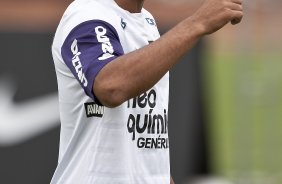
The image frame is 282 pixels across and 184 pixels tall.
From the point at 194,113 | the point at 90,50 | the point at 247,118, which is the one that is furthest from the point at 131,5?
the point at 247,118

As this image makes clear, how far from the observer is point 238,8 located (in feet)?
10.6

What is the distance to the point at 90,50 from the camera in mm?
3209

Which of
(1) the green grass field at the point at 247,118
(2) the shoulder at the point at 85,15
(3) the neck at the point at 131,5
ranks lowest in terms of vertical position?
(1) the green grass field at the point at 247,118

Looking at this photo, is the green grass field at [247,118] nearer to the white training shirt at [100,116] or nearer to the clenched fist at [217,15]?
the white training shirt at [100,116]

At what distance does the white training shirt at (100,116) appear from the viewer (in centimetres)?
330

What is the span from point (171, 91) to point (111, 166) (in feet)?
11.4

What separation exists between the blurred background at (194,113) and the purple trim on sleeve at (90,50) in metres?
3.22

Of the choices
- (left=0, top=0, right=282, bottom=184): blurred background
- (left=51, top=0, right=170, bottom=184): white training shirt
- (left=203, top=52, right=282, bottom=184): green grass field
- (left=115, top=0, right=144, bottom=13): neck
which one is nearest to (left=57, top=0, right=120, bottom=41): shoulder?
(left=51, top=0, right=170, bottom=184): white training shirt

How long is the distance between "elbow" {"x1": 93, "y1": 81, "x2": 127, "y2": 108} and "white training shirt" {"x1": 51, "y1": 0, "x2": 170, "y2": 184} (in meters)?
0.08

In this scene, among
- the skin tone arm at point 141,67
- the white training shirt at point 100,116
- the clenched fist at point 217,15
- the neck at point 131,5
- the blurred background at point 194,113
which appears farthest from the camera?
the blurred background at point 194,113

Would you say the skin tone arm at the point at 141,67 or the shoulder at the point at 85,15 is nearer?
the skin tone arm at the point at 141,67

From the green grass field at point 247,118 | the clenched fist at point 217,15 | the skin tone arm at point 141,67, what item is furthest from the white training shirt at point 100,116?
the green grass field at point 247,118

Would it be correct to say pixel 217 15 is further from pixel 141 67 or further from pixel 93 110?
pixel 93 110

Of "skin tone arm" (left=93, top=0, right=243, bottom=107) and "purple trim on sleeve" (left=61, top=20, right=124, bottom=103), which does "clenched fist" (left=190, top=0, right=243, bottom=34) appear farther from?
"purple trim on sleeve" (left=61, top=20, right=124, bottom=103)
